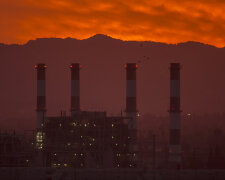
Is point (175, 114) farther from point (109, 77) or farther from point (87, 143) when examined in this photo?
point (109, 77)

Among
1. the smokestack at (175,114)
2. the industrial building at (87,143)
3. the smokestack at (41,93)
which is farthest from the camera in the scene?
the smokestack at (41,93)

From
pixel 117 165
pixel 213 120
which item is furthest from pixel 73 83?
pixel 213 120

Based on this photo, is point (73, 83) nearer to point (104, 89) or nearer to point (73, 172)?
point (73, 172)

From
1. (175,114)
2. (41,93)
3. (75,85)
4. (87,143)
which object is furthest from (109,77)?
(87,143)

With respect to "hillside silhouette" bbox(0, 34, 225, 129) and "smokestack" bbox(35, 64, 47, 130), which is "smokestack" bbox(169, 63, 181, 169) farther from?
"hillside silhouette" bbox(0, 34, 225, 129)

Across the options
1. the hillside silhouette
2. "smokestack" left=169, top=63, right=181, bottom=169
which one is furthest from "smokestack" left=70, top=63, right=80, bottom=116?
the hillside silhouette

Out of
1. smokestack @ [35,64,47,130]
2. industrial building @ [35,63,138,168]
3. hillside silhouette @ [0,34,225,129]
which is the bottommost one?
industrial building @ [35,63,138,168]

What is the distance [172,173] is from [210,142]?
56.8 m

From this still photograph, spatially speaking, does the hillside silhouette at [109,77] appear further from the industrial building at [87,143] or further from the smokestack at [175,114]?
the industrial building at [87,143]

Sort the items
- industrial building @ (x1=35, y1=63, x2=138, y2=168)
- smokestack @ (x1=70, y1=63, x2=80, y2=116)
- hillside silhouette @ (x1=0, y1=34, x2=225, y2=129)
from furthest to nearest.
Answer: hillside silhouette @ (x1=0, y1=34, x2=225, y2=129) → smokestack @ (x1=70, y1=63, x2=80, y2=116) → industrial building @ (x1=35, y1=63, x2=138, y2=168)

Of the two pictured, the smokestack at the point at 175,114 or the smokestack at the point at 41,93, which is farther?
the smokestack at the point at 41,93

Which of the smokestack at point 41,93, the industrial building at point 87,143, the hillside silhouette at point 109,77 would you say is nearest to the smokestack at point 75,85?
the smokestack at point 41,93

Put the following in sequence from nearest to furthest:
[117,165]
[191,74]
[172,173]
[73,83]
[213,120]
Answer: [172,173]
[117,165]
[73,83]
[213,120]
[191,74]

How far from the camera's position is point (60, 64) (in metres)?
137
